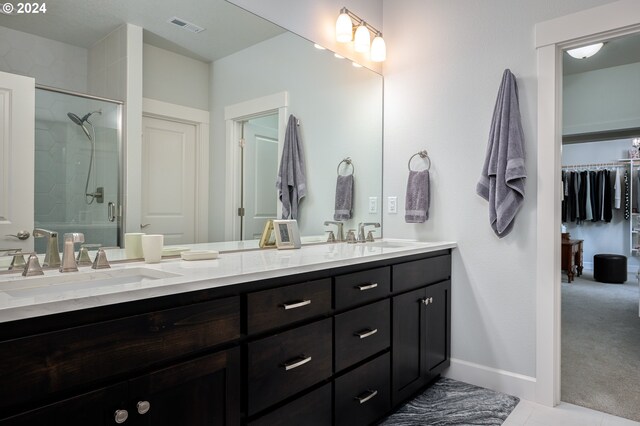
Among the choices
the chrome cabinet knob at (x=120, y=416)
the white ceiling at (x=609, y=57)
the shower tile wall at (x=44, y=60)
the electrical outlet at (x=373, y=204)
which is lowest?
the chrome cabinet knob at (x=120, y=416)

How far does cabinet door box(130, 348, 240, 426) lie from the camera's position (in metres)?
1.02

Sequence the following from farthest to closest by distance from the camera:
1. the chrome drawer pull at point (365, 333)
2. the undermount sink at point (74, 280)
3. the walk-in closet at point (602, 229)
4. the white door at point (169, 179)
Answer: the walk-in closet at point (602, 229), the chrome drawer pull at point (365, 333), the white door at point (169, 179), the undermount sink at point (74, 280)

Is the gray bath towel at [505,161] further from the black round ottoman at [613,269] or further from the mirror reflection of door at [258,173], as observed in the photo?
the black round ottoman at [613,269]

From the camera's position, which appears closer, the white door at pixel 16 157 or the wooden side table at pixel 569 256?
the white door at pixel 16 157

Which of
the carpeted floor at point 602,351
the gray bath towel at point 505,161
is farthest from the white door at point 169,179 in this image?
the carpeted floor at point 602,351

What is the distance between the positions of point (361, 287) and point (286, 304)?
46 cm

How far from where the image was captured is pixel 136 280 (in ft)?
4.38

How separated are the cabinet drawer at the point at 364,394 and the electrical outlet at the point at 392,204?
3.81 ft

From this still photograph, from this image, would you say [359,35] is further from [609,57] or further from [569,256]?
[569,256]

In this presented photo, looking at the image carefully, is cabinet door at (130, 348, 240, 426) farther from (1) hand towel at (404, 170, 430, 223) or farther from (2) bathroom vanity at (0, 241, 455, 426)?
(1) hand towel at (404, 170, 430, 223)

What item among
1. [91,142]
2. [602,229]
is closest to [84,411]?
[91,142]

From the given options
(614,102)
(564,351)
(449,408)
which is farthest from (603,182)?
(449,408)

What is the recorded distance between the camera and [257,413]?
129 centimetres

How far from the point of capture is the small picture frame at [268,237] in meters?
2.09
